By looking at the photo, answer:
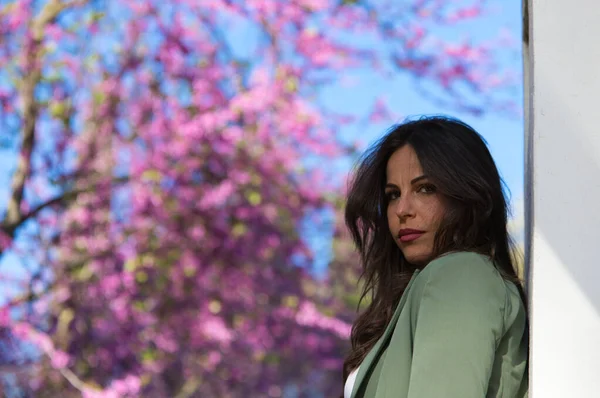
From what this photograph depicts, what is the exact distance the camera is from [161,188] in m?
5.40

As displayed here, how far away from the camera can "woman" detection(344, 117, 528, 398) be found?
135cm

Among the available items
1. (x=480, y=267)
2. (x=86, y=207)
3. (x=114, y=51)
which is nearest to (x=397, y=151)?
(x=480, y=267)

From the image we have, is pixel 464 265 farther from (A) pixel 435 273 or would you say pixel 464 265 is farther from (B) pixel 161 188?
(B) pixel 161 188

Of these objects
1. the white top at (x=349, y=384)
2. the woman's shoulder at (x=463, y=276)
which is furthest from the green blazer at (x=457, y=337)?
the white top at (x=349, y=384)

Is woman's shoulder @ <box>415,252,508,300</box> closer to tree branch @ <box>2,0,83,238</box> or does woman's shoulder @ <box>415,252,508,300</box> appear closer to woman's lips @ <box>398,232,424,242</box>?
woman's lips @ <box>398,232,424,242</box>

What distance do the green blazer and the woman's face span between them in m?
0.16

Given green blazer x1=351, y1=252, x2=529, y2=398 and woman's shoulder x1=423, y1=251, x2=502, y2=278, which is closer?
green blazer x1=351, y1=252, x2=529, y2=398

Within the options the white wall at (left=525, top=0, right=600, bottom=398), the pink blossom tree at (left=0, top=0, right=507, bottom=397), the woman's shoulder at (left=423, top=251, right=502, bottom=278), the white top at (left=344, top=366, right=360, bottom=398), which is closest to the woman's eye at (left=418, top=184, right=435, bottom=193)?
the woman's shoulder at (left=423, top=251, right=502, bottom=278)

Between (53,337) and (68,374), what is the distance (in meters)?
0.22

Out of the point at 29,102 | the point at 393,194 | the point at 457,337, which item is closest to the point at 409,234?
the point at 393,194

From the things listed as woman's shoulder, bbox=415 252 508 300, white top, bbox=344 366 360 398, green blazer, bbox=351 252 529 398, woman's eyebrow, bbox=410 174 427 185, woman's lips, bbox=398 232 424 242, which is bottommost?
white top, bbox=344 366 360 398

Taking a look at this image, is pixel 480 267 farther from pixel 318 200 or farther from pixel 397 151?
pixel 318 200

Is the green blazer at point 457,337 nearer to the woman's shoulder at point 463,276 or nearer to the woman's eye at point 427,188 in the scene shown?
the woman's shoulder at point 463,276

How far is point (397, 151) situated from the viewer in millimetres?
1762
